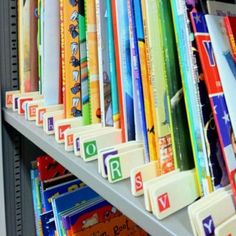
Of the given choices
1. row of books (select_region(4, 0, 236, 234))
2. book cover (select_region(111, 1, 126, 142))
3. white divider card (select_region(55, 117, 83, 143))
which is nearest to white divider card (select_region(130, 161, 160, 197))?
row of books (select_region(4, 0, 236, 234))

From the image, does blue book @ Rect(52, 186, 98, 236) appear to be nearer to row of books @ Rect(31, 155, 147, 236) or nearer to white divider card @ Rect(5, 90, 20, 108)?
row of books @ Rect(31, 155, 147, 236)

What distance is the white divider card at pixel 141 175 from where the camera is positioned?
46 centimetres

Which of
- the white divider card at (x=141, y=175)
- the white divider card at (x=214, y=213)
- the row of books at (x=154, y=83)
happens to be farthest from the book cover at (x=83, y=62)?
the white divider card at (x=214, y=213)

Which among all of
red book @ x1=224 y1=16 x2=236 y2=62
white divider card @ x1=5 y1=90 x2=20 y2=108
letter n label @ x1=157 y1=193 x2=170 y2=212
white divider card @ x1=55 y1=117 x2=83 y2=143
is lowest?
letter n label @ x1=157 y1=193 x2=170 y2=212

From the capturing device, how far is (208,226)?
0.36 meters

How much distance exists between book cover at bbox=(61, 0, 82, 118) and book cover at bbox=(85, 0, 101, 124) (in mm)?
52

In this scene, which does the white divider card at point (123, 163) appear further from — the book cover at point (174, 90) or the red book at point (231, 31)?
the red book at point (231, 31)

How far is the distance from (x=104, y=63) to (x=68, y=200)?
340 millimetres

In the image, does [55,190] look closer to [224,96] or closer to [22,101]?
[22,101]

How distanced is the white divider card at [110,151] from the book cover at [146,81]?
1.4 inches

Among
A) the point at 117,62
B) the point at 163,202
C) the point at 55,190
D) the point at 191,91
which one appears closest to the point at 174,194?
the point at 163,202

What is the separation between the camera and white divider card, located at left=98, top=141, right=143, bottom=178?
1.64 feet

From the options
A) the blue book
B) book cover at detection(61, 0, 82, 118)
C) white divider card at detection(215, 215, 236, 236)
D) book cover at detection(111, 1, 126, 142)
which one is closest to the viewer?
white divider card at detection(215, 215, 236, 236)

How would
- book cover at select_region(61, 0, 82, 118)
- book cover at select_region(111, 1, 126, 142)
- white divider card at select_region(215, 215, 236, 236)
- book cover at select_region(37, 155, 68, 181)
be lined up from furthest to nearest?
book cover at select_region(37, 155, 68, 181) < book cover at select_region(61, 0, 82, 118) < book cover at select_region(111, 1, 126, 142) < white divider card at select_region(215, 215, 236, 236)
